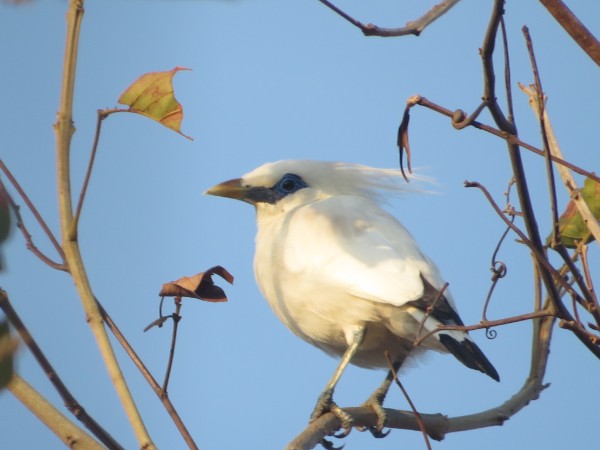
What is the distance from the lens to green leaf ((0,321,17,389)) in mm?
860

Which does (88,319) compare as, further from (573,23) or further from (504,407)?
(504,407)

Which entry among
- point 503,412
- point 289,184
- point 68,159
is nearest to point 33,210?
point 68,159

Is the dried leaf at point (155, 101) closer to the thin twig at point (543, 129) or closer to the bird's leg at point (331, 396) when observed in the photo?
the thin twig at point (543, 129)

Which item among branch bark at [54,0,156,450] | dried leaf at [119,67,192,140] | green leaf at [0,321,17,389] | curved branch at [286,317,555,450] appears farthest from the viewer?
curved branch at [286,317,555,450]

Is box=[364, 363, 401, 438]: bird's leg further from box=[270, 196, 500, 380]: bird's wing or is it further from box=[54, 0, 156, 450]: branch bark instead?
box=[54, 0, 156, 450]: branch bark

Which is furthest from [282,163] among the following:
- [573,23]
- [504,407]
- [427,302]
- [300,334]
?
[573,23]

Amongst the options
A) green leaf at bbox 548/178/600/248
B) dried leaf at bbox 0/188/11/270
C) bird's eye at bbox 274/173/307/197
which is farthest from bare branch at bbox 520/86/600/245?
bird's eye at bbox 274/173/307/197

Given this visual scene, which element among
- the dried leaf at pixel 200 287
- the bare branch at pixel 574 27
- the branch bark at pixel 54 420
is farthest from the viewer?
the dried leaf at pixel 200 287

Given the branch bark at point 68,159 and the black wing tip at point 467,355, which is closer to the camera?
the branch bark at point 68,159

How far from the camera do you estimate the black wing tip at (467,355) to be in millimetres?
3145

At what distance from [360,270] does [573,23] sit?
84.9 inches

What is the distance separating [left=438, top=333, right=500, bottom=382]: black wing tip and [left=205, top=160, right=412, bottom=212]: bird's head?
1.23 meters

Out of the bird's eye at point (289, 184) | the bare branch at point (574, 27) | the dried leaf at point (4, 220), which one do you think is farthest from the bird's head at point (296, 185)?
the dried leaf at point (4, 220)

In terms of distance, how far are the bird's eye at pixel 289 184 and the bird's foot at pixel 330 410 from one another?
1.22 meters
